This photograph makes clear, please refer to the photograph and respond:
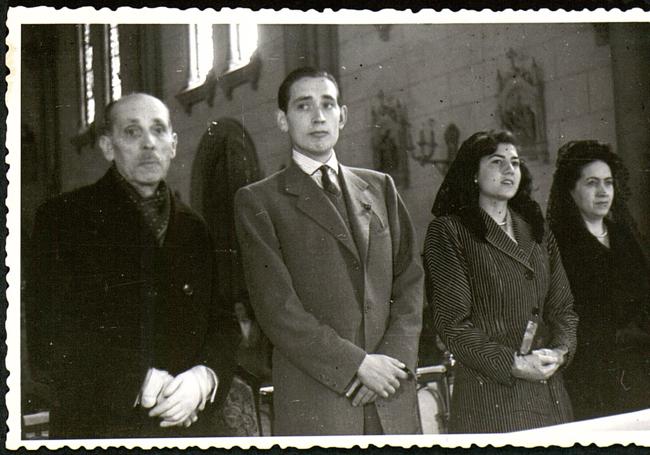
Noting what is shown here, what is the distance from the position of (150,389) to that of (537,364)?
214cm

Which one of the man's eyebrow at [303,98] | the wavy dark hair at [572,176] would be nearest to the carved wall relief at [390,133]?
the man's eyebrow at [303,98]

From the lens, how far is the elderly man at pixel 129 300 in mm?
5395

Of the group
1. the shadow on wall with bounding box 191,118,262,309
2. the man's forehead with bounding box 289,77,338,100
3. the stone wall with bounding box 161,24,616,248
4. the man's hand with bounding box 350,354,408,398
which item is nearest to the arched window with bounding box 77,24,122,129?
the stone wall with bounding box 161,24,616,248

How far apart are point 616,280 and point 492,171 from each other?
0.96 metres

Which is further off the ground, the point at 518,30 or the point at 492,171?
the point at 518,30

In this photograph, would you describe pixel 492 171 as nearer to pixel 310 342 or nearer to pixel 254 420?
pixel 310 342

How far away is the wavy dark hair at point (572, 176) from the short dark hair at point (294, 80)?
4.35ft

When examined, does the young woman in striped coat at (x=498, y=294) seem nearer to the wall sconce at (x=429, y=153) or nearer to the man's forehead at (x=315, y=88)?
the wall sconce at (x=429, y=153)

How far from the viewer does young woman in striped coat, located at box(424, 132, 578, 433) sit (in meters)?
5.49

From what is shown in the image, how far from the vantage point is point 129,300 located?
5426 mm

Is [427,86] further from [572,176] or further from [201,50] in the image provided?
[201,50]

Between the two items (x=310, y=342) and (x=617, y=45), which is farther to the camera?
(x=617, y=45)

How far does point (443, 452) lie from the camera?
5457 millimetres

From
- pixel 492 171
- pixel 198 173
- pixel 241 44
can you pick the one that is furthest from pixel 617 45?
pixel 198 173
